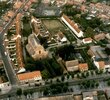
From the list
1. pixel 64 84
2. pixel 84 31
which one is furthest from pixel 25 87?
pixel 84 31

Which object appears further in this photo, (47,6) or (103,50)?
(47,6)

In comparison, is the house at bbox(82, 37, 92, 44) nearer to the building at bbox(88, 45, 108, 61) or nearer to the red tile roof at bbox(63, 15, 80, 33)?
the building at bbox(88, 45, 108, 61)

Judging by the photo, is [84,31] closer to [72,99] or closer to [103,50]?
[103,50]

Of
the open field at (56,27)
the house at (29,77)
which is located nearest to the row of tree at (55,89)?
the house at (29,77)

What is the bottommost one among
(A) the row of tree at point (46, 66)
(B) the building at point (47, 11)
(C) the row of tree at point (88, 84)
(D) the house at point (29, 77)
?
(B) the building at point (47, 11)

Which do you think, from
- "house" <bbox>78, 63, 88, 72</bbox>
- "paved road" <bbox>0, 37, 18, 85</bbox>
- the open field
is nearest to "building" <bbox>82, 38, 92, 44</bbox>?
the open field

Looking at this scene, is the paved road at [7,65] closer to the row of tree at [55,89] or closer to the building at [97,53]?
the row of tree at [55,89]
